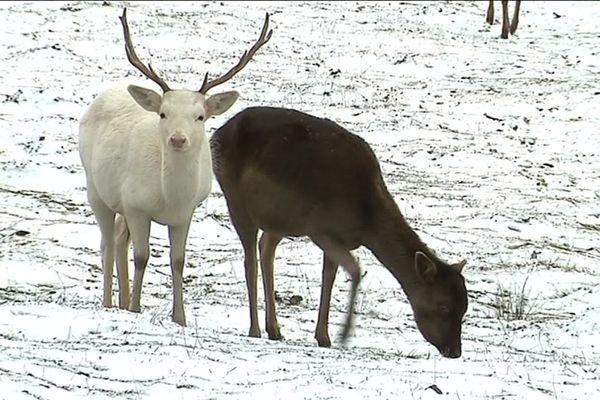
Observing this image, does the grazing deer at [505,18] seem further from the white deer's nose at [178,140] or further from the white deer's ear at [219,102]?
the white deer's nose at [178,140]

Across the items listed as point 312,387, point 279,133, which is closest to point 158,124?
point 279,133

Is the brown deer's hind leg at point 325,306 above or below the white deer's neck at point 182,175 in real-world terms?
below

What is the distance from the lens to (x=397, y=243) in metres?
8.05

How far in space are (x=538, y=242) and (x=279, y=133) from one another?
160 inches

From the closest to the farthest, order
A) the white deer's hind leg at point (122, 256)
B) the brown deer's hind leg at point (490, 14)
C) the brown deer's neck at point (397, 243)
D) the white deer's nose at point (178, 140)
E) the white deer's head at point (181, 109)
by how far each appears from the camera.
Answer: the white deer's nose at point (178, 140)
the white deer's head at point (181, 109)
the brown deer's neck at point (397, 243)
the white deer's hind leg at point (122, 256)
the brown deer's hind leg at point (490, 14)

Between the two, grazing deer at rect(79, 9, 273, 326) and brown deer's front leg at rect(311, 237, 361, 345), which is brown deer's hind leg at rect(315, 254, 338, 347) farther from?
grazing deer at rect(79, 9, 273, 326)

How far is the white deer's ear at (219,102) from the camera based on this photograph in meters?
8.02

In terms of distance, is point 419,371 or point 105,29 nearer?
point 419,371

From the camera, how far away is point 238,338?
24.6 ft

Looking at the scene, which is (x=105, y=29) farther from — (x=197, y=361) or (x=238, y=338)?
(x=197, y=361)

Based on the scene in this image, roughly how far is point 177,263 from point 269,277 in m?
0.77

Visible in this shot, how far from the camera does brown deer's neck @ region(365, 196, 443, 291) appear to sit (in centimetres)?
803

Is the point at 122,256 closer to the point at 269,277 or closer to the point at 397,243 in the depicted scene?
the point at 269,277

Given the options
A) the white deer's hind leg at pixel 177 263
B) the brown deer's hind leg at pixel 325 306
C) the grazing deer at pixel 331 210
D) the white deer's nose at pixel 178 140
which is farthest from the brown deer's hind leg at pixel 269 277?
the white deer's nose at pixel 178 140
